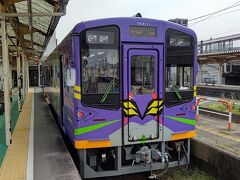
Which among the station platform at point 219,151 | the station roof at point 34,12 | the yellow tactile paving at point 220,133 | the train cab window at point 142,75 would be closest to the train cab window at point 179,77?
the train cab window at point 142,75

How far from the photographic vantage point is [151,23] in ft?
17.0

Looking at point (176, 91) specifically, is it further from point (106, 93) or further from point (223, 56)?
point (223, 56)

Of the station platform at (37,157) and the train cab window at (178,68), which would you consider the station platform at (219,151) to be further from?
the station platform at (37,157)

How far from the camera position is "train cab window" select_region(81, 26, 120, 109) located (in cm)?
489

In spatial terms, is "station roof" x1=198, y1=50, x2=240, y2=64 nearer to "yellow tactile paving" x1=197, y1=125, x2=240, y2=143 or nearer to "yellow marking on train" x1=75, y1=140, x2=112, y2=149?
"yellow tactile paving" x1=197, y1=125, x2=240, y2=143

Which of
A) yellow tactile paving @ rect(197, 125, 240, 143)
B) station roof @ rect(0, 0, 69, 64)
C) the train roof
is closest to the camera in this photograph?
the train roof

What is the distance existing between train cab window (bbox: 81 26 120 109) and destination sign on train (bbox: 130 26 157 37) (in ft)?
0.97

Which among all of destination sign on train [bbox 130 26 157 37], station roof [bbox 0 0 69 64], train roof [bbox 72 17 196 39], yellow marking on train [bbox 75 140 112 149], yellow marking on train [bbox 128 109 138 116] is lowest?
yellow marking on train [bbox 75 140 112 149]

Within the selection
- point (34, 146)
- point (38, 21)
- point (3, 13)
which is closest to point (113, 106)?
point (34, 146)

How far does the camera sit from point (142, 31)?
514 centimetres

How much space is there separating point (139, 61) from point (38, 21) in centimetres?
571

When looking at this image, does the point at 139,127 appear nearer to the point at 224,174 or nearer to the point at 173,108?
the point at 173,108

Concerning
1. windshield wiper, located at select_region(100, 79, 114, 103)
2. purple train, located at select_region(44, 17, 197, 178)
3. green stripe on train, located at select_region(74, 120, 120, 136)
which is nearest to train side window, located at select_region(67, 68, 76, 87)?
purple train, located at select_region(44, 17, 197, 178)

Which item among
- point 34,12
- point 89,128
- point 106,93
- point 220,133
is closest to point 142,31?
point 106,93
